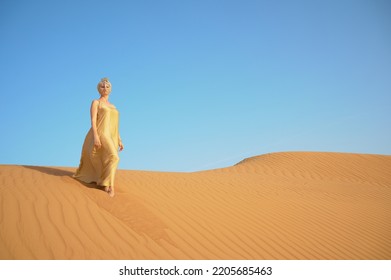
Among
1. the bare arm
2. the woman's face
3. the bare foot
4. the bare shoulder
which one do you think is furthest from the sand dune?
the woman's face

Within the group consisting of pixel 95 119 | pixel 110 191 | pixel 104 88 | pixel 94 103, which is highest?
pixel 104 88

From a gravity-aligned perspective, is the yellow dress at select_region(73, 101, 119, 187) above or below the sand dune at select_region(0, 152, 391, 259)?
above

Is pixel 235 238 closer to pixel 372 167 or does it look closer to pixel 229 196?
pixel 229 196

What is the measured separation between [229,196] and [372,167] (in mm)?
13044

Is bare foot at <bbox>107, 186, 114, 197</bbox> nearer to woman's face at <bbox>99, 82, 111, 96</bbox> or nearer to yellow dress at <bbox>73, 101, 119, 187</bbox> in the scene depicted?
yellow dress at <bbox>73, 101, 119, 187</bbox>

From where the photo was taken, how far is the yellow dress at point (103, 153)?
6.11m

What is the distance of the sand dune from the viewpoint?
4477 mm

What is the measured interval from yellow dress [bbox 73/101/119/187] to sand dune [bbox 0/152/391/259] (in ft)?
0.95

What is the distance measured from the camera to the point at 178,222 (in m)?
5.89

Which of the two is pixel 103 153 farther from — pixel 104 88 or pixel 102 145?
pixel 104 88

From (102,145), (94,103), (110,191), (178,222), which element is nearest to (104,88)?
(94,103)

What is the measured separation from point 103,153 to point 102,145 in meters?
0.16

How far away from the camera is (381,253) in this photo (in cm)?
598

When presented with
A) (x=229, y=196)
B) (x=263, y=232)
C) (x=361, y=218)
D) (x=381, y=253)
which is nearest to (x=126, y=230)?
(x=263, y=232)
